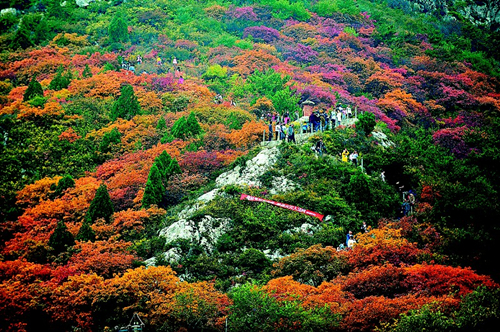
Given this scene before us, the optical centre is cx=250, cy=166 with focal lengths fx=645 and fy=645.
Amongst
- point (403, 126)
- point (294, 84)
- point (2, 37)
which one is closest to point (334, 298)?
point (403, 126)

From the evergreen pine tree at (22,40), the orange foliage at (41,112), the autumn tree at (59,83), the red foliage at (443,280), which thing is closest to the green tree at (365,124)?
the red foliage at (443,280)

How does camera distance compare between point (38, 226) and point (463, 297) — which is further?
point (38, 226)

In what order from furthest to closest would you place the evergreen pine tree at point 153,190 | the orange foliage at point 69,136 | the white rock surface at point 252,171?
the orange foliage at point 69,136 → the white rock surface at point 252,171 → the evergreen pine tree at point 153,190

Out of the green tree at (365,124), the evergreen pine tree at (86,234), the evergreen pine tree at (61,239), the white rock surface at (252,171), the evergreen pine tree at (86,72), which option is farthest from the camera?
the evergreen pine tree at (86,72)

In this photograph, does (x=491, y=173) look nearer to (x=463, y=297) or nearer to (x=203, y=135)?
(x=463, y=297)

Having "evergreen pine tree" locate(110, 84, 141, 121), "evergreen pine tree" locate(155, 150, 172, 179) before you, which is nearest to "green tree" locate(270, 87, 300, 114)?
"evergreen pine tree" locate(110, 84, 141, 121)

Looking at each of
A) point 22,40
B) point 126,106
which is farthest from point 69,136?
point 22,40

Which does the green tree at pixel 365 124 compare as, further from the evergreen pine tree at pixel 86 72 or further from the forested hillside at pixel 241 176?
the evergreen pine tree at pixel 86 72
